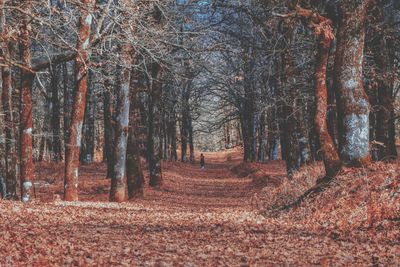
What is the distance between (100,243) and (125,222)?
2776 mm

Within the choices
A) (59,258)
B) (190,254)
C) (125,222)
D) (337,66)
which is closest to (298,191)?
(337,66)

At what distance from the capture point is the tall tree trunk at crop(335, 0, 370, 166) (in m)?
12.1

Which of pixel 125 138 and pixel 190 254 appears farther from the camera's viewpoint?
pixel 125 138

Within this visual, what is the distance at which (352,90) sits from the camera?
12125 millimetres

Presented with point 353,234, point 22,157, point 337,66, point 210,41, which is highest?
point 210,41

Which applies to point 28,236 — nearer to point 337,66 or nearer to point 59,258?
point 59,258

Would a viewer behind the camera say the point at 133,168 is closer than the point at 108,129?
Yes

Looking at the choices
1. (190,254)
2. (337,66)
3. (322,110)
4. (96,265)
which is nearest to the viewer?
(96,265)

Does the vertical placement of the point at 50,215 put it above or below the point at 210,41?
below

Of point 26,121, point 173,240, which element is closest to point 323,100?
point 173,240

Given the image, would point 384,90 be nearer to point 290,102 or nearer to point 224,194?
point 290,102

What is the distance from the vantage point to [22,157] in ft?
52.9

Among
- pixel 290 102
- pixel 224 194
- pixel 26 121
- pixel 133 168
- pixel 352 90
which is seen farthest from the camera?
pixel 224 194

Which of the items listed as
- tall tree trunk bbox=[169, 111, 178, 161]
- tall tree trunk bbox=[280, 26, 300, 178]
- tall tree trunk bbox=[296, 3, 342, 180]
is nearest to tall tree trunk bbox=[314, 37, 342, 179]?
tall tree trunk bbox=[296, 3, 342, 180]
